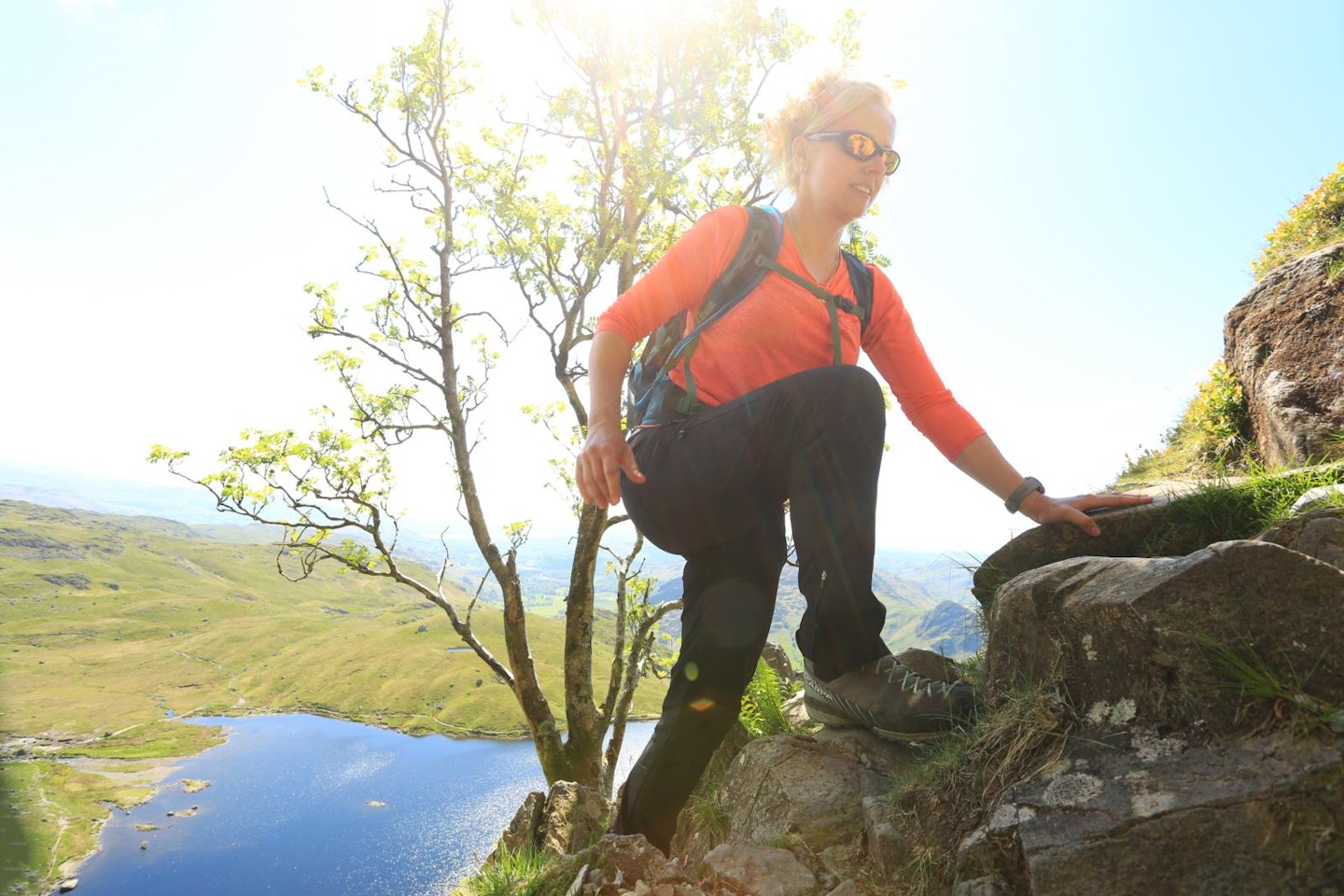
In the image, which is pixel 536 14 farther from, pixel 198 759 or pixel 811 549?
pixel 198 759

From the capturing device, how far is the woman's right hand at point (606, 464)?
10.3 feet

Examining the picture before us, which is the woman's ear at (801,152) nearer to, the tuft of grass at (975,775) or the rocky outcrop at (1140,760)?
the rocky outcrop at (1140,760)

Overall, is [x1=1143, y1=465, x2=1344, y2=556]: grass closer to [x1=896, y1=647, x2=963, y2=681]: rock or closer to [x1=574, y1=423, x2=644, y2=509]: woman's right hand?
[x1=896, y1=647, x2=963, y2=681]: rock

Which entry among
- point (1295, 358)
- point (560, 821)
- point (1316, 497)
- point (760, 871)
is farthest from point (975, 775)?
point (1295, 358)

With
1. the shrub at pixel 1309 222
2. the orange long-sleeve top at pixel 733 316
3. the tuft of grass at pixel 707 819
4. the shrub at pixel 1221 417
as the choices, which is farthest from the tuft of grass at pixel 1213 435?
Result: the tuft of grass at pixel 707 819

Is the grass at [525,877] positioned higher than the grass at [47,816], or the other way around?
the grass at [525,877]

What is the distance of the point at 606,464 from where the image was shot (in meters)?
3.14

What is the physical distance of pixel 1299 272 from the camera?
6.59m

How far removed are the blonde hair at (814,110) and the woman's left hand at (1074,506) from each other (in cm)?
242

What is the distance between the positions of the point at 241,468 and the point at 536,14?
15.0 m

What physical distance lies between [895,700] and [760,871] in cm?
108

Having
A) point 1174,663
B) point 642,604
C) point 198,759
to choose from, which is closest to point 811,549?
point 1174,663

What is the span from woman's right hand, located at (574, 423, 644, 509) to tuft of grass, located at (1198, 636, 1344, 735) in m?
2.25

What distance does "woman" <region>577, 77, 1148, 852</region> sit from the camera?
3.29 meters
